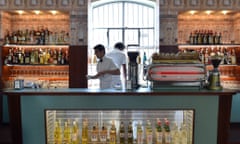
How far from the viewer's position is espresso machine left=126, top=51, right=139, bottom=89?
380cm

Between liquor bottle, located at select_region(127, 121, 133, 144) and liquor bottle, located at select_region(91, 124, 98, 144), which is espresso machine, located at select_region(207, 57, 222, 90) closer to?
liquor bottle, located at select_region(127, 121, 133, 144)

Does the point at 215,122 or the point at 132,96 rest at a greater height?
the point at 132,96

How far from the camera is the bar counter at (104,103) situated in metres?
3.60

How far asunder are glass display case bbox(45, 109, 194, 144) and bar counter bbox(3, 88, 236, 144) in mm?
90

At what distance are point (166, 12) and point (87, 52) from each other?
1.79m

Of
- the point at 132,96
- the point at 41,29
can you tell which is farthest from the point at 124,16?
the point at 132,96

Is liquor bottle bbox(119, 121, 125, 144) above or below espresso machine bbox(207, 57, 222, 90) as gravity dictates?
below

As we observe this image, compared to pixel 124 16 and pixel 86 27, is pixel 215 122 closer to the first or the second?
Result: pixel 86 27

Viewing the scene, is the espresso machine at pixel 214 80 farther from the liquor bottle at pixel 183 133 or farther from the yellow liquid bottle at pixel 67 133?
the yellow liquid bottle at pixel 67 133

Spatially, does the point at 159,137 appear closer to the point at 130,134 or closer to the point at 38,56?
the point at 130,134

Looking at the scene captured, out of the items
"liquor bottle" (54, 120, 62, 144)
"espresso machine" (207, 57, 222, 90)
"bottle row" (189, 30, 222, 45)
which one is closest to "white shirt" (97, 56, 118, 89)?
"liquor bottle" (54, 120, 62, 144)

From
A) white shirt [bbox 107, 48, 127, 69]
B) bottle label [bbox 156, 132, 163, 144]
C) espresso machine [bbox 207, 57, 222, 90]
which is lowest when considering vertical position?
bottle label [bbox 156, 132, 163, 144]

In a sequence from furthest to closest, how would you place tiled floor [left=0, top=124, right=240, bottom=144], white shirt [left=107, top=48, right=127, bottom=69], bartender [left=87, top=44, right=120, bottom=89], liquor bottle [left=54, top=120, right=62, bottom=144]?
white shirt [left=107, top=48, right=127, bottom=69] < tiled floor [left=0, top=124, right=240, bottom=144] < bartender [left=87, top=44, right=120, bottom=89] < liquor bottle [left=54, top=120, right=62, bottom=144]

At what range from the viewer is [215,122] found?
367 cm
